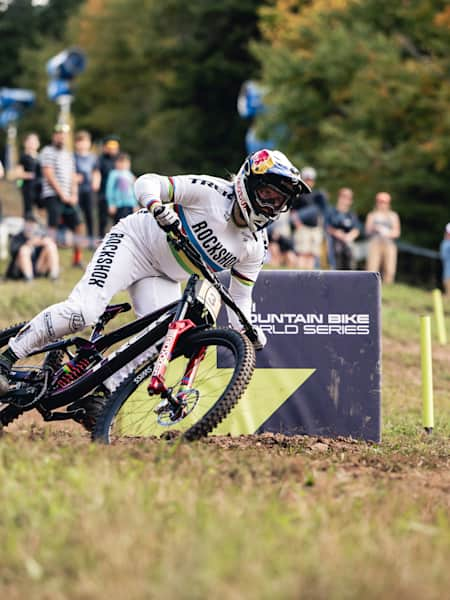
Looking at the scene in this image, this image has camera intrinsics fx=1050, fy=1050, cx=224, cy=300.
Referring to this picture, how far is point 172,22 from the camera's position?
55406 mm

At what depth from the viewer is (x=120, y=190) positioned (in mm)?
16969

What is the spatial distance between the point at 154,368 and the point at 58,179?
10.3 meters

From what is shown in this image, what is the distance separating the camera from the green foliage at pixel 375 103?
3150 centimetres

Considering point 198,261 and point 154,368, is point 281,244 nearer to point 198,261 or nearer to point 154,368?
point 198,261

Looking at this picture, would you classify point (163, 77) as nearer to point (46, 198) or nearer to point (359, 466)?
point (46, 198)

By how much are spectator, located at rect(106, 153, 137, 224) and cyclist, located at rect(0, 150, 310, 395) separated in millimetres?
9798

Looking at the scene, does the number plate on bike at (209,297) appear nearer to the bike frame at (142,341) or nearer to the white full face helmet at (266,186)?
the bike frame at (142,341)

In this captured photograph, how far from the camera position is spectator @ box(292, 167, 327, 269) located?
18922mm

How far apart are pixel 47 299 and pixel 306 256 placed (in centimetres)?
635

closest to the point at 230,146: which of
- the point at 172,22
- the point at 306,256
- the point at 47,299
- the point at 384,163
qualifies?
the point at 172,22

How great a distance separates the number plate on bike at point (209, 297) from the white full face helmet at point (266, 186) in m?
0.48

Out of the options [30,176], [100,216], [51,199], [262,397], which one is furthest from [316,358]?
[100,216]

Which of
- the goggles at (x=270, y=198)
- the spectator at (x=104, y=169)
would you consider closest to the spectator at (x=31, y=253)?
the spectator at (x=104, y=169)

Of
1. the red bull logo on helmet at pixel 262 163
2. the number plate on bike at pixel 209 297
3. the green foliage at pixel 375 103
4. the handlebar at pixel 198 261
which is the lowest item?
the number plate on bike at pixel 209 297
